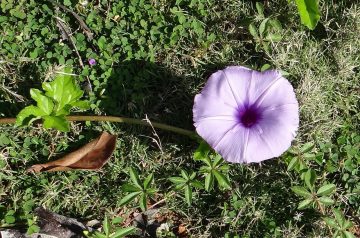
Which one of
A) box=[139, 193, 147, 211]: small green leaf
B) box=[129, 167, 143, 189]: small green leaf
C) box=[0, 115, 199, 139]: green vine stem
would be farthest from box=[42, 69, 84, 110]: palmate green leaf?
box=[139, 193, 147, 211]: small green leaf

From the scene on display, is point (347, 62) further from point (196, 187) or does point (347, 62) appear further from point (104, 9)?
point (104, 9)

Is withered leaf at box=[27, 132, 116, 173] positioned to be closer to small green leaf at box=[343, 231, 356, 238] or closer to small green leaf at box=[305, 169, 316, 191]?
small green leaf at box=[305, 169, 316, 191]

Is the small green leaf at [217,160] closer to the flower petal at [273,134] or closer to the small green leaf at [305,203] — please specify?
the flower petal at [273,134]

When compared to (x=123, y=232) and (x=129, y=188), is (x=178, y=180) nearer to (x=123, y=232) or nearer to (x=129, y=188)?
(x=129, y=188)

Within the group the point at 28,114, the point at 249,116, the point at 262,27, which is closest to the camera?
the point at 249,116

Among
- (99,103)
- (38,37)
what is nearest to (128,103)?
(99,103)

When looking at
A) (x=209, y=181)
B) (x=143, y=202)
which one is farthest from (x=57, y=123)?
(x=209, y=181)

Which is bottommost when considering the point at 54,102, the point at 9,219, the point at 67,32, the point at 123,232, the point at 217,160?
the point at 9,219
